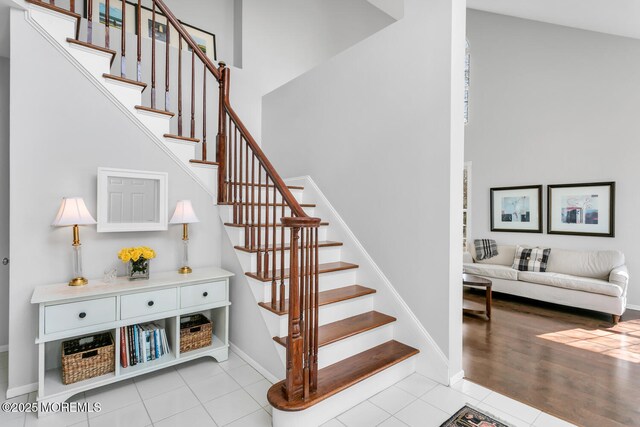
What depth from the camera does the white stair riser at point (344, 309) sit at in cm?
257

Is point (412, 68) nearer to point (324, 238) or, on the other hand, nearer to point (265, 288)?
point (324, 238)

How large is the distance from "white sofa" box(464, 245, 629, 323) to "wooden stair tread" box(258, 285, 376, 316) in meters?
3.02

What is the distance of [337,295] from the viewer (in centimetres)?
274

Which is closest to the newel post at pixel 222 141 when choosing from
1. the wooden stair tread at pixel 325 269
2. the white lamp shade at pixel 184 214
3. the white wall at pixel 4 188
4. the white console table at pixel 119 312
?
the white lamp shade at pixel 184 214

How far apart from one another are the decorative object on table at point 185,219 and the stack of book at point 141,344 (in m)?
0.53

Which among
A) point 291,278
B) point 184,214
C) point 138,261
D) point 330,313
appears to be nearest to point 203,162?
point 184,214

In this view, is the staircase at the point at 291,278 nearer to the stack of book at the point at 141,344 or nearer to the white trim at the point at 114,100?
the white trim at the point at 114,100

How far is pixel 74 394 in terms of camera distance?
212cm

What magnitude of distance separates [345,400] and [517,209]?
188 inches

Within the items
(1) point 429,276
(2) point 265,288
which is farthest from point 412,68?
(2) point 265,288

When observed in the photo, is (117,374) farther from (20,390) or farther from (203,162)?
(203,162)

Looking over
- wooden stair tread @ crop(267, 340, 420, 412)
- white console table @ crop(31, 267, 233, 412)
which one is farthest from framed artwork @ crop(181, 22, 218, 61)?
wooden stair tread @ crop(267, 340, 420, 412)

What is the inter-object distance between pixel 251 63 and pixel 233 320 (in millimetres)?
3588

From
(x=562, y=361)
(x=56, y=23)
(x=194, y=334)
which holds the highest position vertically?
(x=56, y=23)
